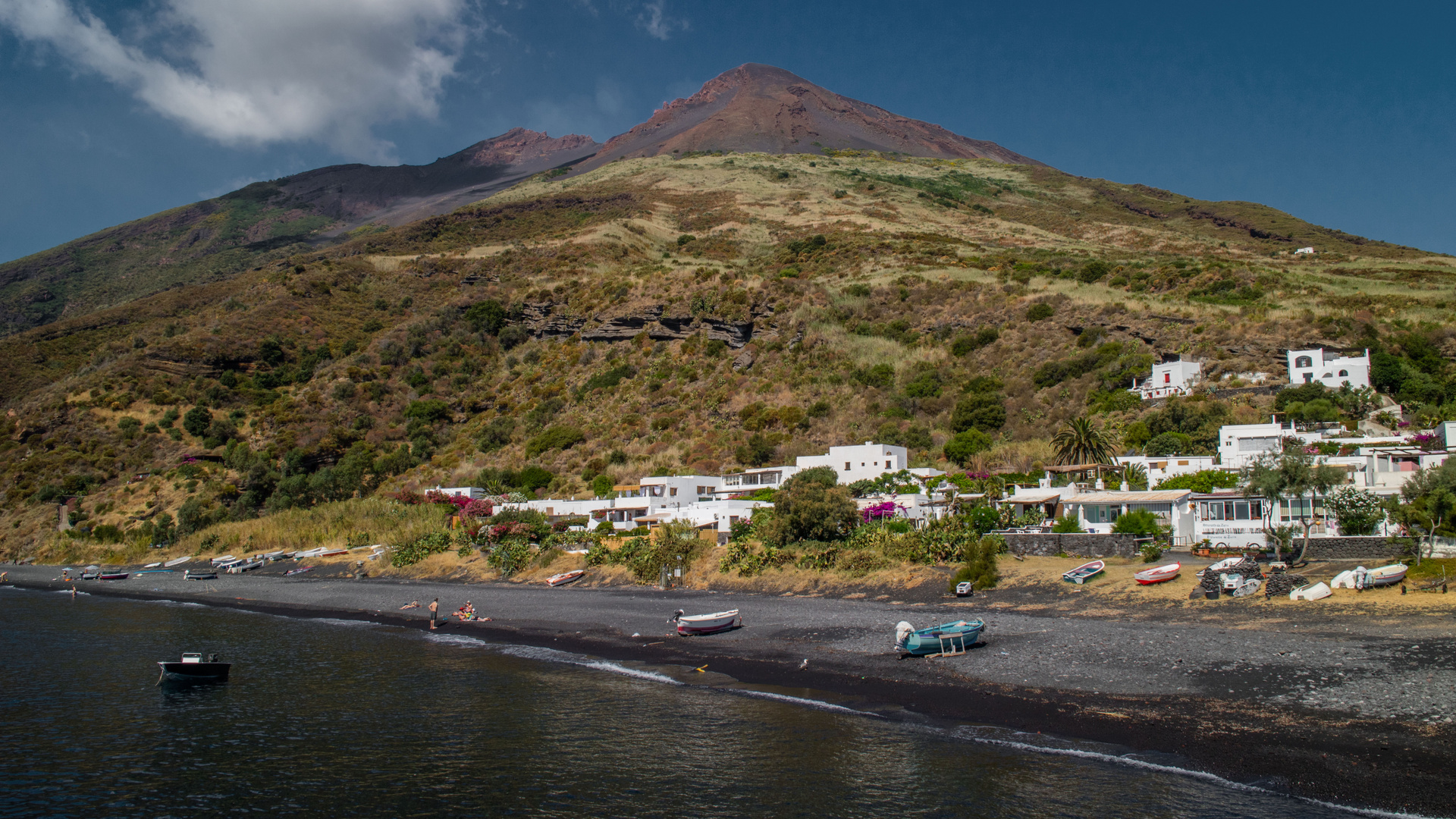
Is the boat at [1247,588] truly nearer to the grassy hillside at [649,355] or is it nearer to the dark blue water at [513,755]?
the dark blue water at [513,755]

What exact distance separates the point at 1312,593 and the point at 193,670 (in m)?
31.1

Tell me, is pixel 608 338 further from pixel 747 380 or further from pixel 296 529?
pixel 296 529

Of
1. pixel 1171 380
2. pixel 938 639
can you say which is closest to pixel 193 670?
pixel 938 639

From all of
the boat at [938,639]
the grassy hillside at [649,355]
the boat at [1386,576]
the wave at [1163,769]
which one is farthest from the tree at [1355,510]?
the wave at [1163,769]

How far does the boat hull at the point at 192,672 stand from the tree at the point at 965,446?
42.8 meters

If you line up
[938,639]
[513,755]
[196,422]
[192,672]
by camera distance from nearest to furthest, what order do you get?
[513,755]
[938,639]
[192,672]
[196,422]

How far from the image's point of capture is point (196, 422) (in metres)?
74.6

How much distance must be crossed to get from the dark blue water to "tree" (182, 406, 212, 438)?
56454 millimetres

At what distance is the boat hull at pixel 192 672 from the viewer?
2316 centimetres

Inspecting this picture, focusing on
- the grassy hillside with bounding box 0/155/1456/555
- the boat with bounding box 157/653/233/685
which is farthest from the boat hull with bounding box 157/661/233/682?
the grassy hillside with bounding box 0/155/1456/555

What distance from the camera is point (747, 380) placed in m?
74.1

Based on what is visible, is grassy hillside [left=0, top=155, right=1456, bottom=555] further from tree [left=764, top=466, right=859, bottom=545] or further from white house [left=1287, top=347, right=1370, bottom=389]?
tree [left=764, top=466, right=859, bottom=545]

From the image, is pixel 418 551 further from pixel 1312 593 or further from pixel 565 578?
pixel 1312 593

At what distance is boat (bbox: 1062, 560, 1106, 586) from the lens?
26.8 meters
